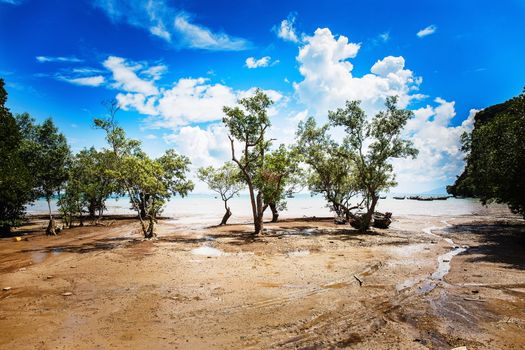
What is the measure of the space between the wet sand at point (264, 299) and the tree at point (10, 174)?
8.99m

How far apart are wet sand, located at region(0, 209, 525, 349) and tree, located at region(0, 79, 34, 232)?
899 centimetres

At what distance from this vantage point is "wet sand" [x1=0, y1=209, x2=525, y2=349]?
7215mm

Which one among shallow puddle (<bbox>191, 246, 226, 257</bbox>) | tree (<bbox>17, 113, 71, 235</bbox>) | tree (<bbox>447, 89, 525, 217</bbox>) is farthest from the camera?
tree (<bbox>17, 113, 71, 235</bbox>)

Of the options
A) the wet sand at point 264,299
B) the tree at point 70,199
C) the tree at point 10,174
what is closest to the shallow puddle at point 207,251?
the wet sand at point 264,299

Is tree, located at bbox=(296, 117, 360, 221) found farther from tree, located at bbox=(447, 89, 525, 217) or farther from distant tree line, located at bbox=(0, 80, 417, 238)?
tree, located at bbox=(447, 89, 525, 217)

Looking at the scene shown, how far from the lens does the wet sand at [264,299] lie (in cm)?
721

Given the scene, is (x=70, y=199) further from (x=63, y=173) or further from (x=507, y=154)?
(x=507, y=154)

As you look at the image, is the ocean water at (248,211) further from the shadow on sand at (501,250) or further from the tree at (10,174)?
the shadow on sand at (501,250)

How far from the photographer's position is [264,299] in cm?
1003

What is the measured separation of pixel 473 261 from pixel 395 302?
→ 372 inches

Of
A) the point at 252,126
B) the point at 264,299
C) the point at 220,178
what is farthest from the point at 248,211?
Result: the point at 264,299

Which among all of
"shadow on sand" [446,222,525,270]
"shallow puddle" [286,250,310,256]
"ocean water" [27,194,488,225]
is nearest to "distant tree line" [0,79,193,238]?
"ocean water" [27,194,488,225]

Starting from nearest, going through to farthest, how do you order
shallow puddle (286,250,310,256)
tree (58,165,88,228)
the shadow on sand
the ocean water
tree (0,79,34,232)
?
the shadow on sand
shallow puddle (286,250,310,256)
tree (0,79,34,232)
tree (58,165,88,228)
the ocean water

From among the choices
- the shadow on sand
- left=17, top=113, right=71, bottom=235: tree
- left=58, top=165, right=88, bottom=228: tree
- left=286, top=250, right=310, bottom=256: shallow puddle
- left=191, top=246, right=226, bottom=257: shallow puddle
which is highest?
left=17, top=113, right=71, bottom=235: tree
